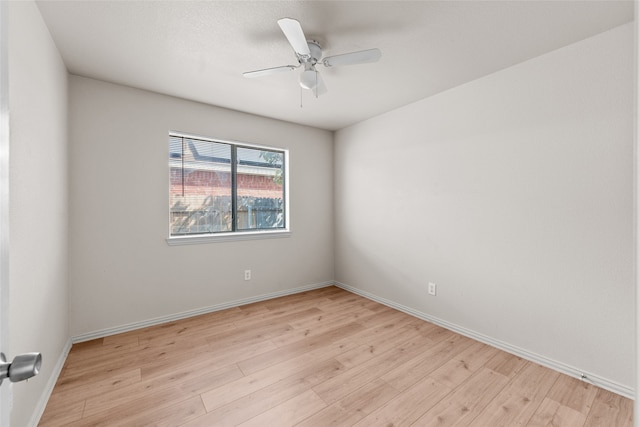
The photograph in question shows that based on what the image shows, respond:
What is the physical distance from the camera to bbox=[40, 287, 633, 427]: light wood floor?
1552mm

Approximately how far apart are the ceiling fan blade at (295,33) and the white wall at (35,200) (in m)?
1.26

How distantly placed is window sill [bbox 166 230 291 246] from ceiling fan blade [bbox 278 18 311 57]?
2116 mm

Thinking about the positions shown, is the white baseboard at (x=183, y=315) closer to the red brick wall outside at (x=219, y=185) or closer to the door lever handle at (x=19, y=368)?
the red brick wall outside at (x=219, y=185)

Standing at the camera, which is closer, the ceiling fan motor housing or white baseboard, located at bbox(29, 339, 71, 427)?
white baseboard, located at bbox(29, 339, 71, 427)

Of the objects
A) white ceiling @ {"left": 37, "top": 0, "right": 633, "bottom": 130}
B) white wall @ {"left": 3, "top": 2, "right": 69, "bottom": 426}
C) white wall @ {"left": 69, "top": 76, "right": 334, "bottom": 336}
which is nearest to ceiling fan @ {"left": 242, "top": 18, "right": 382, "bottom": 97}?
white ceiling @ {"left": 37, "top": 0, "right": 633, "bottom": 130}

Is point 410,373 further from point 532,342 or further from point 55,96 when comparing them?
point 55,96

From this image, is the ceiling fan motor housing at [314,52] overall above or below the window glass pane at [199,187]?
above

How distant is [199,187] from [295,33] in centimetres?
213

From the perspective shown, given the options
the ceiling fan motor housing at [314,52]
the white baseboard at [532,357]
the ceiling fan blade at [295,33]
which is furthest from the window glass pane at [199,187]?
the white baseboard at [532,357]

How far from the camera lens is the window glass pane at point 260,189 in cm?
340

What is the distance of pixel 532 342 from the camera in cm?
210

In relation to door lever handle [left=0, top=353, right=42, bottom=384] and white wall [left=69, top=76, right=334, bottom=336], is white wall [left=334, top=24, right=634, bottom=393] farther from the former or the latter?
door lever handle [left=0, top=353, right=42, bottom=384]

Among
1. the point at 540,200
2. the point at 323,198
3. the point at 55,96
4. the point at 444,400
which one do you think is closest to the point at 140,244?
the point at 55,96

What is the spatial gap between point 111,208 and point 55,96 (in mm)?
967
